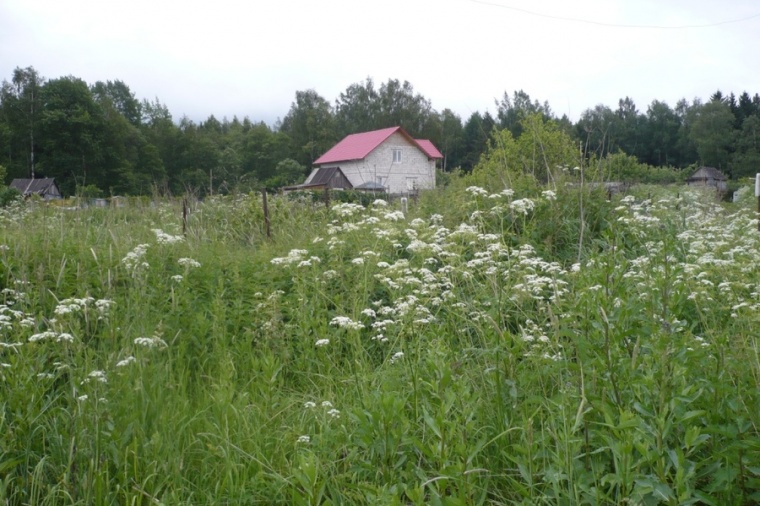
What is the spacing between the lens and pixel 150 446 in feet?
9.50

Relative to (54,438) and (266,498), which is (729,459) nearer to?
(266,498)

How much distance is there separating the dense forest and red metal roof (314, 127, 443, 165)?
2954 mm

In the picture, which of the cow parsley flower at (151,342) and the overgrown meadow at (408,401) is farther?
the cow parsley flower at (151,342)

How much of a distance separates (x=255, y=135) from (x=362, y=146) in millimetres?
20178

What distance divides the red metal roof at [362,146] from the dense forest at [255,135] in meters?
2.95

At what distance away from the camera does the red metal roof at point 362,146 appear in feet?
150

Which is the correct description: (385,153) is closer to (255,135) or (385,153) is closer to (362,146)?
(362,146)

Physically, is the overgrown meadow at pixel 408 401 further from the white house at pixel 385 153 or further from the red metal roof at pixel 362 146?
the white house at pixel 385 153

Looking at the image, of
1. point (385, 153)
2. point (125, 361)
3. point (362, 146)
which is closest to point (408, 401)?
point (125, 361)

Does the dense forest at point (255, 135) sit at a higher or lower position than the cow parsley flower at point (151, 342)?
higher

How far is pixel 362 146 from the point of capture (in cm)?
4725

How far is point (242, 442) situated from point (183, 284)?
7.44 feet

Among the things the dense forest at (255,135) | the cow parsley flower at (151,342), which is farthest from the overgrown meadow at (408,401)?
the dense forest at (255,135)

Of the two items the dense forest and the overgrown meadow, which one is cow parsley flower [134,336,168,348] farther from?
the dense forest
